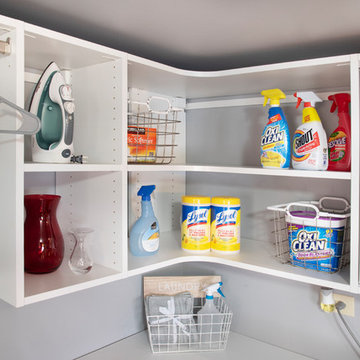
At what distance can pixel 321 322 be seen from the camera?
161 cm

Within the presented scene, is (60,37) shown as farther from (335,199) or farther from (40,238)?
(335,199)

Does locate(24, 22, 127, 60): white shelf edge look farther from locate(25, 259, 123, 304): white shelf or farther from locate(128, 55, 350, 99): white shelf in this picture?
locate(25, 259, 123, 304): white shelf

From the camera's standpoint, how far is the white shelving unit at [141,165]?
1009 millimetres

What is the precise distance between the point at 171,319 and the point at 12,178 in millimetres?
970

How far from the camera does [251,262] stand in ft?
4.75

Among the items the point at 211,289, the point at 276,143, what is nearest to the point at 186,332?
the point at 211,289

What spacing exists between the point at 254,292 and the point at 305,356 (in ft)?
1.04

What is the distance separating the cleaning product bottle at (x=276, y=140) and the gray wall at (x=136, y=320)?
583 mm

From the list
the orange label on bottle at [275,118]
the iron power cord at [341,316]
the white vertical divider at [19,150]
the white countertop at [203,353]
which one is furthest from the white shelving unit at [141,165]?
the white countertop at [203,353]

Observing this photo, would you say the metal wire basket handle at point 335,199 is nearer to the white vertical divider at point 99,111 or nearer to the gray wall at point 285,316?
the gray wall at point 285,316

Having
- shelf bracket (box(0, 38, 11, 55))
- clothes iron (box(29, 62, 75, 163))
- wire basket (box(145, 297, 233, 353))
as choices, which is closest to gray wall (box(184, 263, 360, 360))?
wire basket (box(145, 297, 233, 353))

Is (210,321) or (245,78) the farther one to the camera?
(210,321)

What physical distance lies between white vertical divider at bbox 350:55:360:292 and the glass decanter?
2.55ft

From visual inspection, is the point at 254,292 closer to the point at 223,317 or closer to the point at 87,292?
the point at 223,317
